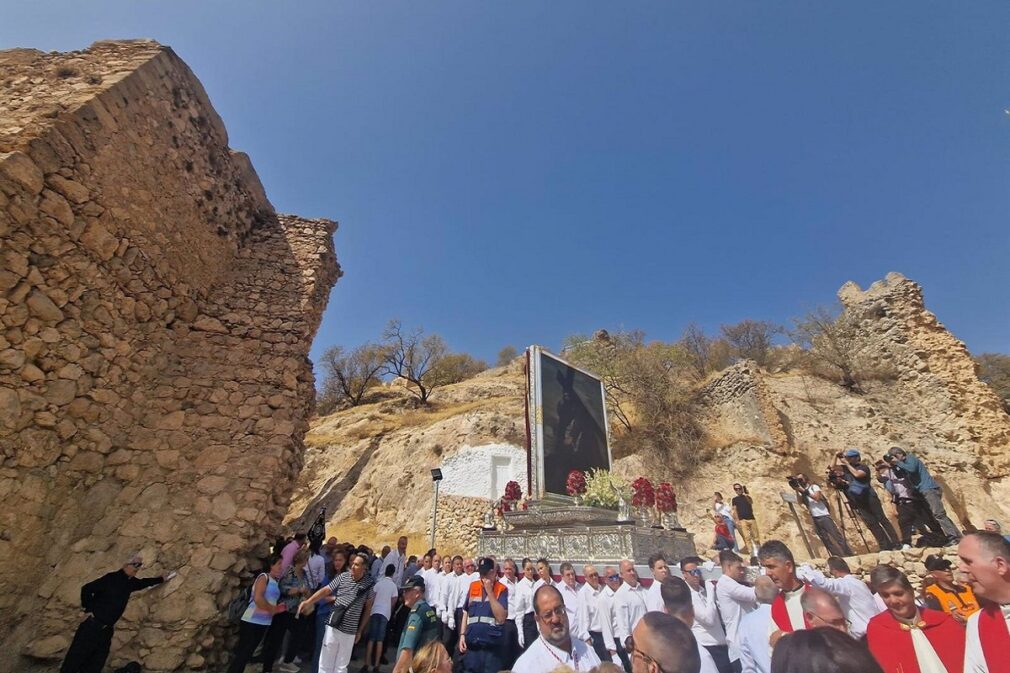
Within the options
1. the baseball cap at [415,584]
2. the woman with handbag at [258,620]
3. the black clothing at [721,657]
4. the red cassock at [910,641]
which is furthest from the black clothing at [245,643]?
the red cassock at [910,641]

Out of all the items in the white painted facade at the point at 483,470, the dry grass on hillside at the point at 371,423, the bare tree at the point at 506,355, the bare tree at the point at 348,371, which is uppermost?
the bare tree at the point at 506,355

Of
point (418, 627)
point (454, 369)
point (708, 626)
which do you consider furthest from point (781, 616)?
point (454, 369)

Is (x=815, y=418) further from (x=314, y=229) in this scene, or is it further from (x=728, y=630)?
(x=314, y=229)

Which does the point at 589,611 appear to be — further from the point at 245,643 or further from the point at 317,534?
the point at 317,534

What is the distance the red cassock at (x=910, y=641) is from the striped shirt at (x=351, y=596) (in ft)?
14.7

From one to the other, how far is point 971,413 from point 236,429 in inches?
875

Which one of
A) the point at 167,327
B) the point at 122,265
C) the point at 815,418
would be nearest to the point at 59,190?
the point at 122,265

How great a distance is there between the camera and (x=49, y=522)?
4516 millimetres

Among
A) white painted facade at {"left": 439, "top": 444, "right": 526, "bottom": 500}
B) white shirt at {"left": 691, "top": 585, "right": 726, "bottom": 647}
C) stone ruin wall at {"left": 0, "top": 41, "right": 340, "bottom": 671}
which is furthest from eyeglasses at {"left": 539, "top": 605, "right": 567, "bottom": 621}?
white painted facade at {"left": 439, "top": 444, "right": 526, "bottom": 500}

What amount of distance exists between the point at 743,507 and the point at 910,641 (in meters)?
11.3

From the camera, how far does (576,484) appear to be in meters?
12.6

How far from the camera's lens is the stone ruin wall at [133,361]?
14.1ft

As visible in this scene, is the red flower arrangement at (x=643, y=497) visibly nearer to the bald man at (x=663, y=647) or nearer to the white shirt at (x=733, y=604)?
the white shirt at (x=733, y=604)

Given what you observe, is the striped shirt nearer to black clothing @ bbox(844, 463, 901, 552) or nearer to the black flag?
the black flag
